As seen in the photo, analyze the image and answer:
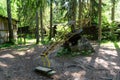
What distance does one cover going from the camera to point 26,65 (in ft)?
29.4

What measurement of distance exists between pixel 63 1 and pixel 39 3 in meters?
11.0

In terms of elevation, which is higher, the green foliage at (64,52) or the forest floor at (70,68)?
the green foliage at (64,52)

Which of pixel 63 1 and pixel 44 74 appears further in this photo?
pixel 63 1

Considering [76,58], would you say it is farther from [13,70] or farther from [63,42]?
[13,70]

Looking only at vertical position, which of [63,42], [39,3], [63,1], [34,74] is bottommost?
[34,74]

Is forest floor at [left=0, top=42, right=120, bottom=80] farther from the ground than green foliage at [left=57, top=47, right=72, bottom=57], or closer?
closer

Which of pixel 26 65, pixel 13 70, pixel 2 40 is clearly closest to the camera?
pixel 13 70

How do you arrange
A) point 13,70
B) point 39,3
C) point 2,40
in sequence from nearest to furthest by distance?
point 13,70
point 39,3
point 2,40

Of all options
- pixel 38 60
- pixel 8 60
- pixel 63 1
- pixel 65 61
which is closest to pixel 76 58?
pixel 65 61

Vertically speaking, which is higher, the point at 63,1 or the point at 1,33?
the point at 63,1

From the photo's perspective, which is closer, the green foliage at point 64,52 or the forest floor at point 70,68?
the forest floor at point 70,68

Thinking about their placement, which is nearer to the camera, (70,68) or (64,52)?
(70,68)

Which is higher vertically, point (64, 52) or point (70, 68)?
point (64, 52)

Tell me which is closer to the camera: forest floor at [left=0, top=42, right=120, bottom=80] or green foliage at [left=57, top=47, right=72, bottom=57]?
forest floor at [left=0, top=42, right=120, bottom=80]
